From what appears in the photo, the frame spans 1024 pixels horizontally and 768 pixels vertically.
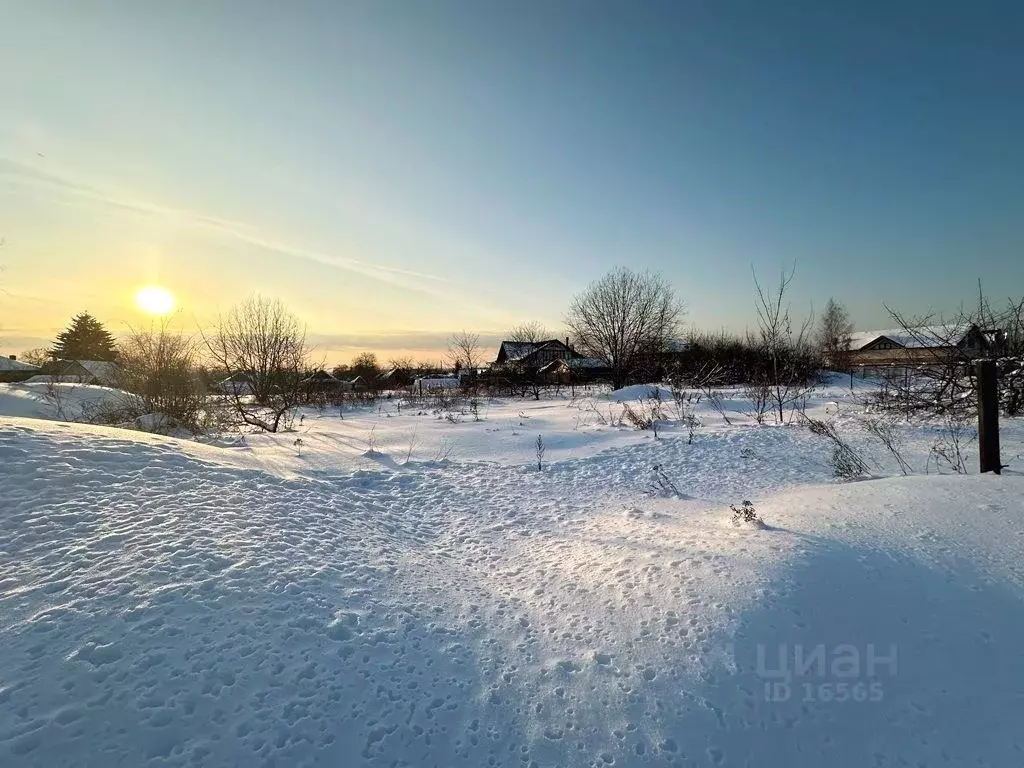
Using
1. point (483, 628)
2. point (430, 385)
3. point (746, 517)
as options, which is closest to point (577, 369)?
point (430, 385)

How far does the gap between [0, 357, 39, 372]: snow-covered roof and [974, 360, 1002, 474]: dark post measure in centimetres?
6632

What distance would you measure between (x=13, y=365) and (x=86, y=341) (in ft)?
22.6

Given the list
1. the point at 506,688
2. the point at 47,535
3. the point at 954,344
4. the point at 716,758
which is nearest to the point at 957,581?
the point at 716,758

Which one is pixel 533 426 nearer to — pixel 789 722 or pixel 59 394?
pixel 789 722

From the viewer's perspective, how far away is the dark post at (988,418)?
188 inches

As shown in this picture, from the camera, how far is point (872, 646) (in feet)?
7.58

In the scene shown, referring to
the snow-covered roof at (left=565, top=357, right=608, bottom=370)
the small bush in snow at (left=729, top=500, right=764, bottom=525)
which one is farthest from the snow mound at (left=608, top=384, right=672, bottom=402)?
the snow-covered roof at (left=565, top=357, right=608, bottom=370)

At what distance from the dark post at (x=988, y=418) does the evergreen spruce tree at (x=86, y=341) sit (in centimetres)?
6701

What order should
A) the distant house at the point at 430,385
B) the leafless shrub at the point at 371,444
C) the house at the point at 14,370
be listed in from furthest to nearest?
the house at the point at 14,370, the distant house at the point at 430,385, the leafless shrub at the point at 371,444

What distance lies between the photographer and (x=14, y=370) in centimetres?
4409

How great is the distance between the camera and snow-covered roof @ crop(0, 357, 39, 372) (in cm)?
4365

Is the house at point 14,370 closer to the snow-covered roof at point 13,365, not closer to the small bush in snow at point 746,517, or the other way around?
the snow-covered roof at point 13,365

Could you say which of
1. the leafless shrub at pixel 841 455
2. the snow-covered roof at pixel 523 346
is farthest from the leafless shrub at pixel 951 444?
the snow-covered roof at pixel 523 346

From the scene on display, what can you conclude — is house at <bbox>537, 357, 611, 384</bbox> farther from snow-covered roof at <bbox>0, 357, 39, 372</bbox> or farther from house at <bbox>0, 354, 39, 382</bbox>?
snow-covered roof at <bbox>0, 357, 39, 372</bbox>
